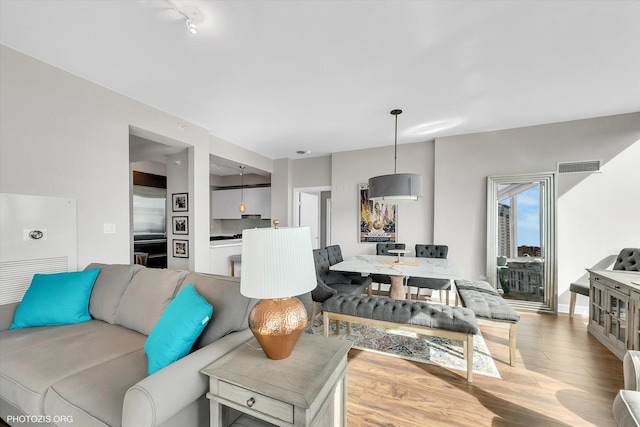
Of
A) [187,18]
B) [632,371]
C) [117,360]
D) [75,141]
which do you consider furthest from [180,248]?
[632,371]

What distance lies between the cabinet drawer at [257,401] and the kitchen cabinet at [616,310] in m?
2.99

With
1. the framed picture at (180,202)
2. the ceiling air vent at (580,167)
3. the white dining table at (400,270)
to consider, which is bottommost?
the white dining table at (400,270)

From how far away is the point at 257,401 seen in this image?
40.8 inches

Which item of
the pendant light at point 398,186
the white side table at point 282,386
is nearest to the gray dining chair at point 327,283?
the pendant light at point 398,186

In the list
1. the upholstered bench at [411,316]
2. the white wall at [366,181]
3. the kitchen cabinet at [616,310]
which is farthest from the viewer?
the white wall at [366,181]

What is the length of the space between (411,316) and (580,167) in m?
3.46

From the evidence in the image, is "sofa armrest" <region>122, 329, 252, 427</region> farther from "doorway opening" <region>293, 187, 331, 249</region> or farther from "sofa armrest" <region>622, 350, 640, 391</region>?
"doorway opening" <region>293, 187, 331, 249</region>

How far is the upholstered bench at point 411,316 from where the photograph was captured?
2.04m

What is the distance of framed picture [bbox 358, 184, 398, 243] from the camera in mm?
4652

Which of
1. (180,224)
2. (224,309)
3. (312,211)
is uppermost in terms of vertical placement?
(312,211)

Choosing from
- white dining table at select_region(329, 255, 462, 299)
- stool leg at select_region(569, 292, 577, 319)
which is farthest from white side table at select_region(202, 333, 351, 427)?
stool leg at select_region(569, 292, 577, 319)

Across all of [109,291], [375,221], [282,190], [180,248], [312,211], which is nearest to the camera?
[109,291]

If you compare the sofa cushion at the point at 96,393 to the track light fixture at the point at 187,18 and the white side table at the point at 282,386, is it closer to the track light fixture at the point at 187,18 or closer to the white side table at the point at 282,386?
the white side table at the point at 282,386

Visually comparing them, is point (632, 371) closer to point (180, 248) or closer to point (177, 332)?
point (177, 332)
